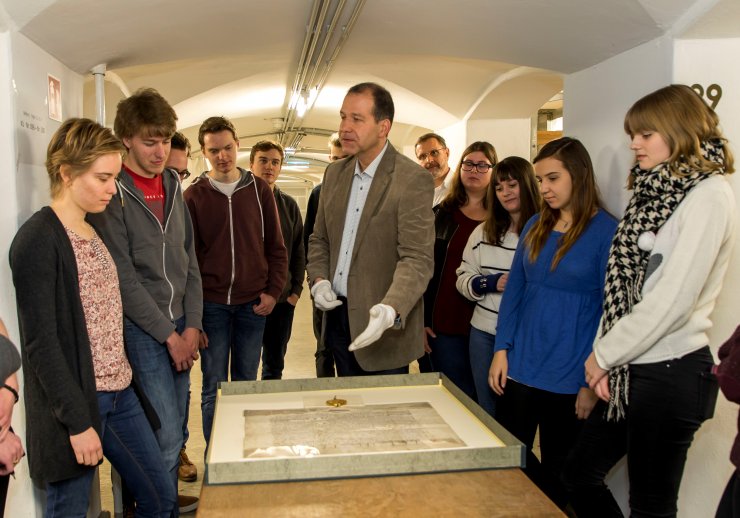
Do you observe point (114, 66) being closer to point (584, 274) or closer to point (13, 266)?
point (13, 266)

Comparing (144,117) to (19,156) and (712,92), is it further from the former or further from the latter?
(712,92)

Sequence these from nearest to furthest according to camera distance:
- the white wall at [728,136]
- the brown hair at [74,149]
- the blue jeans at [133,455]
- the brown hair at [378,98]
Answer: the brown hair at [74,149], the blue jeans at [133,455], the brown hair at [378,98], the white wall at [728,136]

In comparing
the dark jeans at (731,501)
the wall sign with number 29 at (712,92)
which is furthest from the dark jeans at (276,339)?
the dark jeans at (731,501)

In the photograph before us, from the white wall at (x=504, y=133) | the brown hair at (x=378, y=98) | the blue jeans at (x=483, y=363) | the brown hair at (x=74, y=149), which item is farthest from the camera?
the white wall at (x=504, y=133)

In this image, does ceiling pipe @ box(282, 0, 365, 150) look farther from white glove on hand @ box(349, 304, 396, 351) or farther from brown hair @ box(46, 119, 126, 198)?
white glove on hand @ box(349, 304, 396, 351)

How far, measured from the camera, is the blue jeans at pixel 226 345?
10.5 ft

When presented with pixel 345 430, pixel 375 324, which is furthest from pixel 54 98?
pixel 345 430

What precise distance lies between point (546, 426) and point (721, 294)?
0.81 metres

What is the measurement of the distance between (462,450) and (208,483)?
20.9 inches

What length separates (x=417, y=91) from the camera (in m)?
5.72

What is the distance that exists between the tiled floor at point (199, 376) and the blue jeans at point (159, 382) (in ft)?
2.54

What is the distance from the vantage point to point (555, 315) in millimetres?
2311

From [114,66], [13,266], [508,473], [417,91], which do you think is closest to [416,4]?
[114,66]

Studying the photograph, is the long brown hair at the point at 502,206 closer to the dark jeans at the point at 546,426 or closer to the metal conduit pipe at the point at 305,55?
the dark jeans at the point at 546,426
